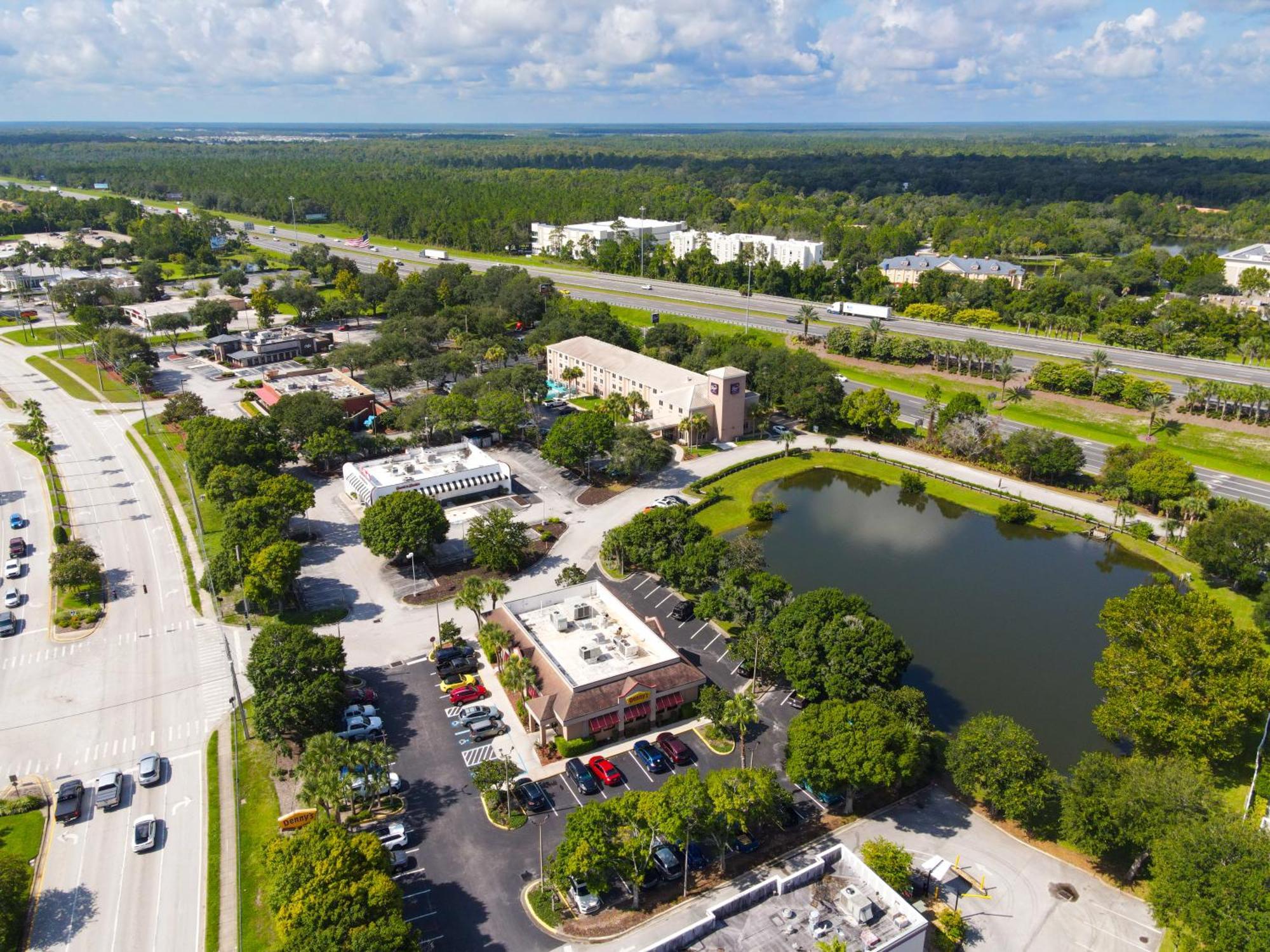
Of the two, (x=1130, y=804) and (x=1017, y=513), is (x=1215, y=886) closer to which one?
(x=1130, y=804)

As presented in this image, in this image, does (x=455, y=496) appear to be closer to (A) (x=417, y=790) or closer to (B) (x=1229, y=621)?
(A) (x=417, y=790)

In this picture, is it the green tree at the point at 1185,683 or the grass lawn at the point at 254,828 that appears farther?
the green tree at the point at 1185,683

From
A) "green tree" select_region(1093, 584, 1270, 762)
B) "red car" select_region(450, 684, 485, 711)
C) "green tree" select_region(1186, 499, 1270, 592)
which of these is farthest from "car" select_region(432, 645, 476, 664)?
"green tree" select_region(1186, 499, 1270, 592)

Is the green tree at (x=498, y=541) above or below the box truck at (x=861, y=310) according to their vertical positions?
below

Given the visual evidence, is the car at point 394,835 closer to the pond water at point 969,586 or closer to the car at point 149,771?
the car at point 149,771

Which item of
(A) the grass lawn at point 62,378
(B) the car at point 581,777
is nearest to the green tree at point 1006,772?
(B) the car at point 581,777

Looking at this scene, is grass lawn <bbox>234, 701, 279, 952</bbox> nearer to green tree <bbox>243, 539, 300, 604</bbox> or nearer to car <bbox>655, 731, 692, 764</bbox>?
green tree <bbox>243, 539, 300, 604</bbox>

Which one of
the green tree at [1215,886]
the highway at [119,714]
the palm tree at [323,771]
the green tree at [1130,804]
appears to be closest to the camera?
the green tree at [1215,886]
